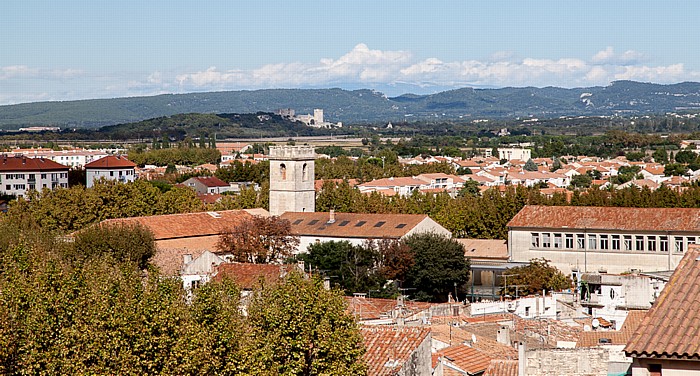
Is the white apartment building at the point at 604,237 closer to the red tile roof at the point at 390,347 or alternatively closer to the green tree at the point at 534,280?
the green tree at the point at 534,280

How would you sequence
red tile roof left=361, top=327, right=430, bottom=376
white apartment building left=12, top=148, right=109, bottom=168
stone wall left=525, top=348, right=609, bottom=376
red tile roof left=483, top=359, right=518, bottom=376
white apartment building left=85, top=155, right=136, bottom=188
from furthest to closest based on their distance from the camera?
white apartment building left=12, top=148, right=109, bottom=168
white apartment building left=85, top=155, right=136, bottom=188
red tile roof left=483, top=359, right=518, bottom=376
stone wall left=525, top=348, right=609, bottom=376
red tile roof left=361, top=327, right=430, bottom=376

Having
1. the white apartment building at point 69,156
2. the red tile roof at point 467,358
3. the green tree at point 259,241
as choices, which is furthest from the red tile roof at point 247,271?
the white apartment building at point 69,156

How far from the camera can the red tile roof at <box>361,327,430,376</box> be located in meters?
22.4

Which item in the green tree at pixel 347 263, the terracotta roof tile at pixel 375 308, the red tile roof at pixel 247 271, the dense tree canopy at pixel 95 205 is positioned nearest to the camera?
the terracotta roof tile at pixel 375 308

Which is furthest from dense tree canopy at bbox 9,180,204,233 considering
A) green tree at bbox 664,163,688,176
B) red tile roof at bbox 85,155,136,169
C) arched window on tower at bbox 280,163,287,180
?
green tree at bbox 664,163,688,176

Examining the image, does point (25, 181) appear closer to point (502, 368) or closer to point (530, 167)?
point (530, 167)

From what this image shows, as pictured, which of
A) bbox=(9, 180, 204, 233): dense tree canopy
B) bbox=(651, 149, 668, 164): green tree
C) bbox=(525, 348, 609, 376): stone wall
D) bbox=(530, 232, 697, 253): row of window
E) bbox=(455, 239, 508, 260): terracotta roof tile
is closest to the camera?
bbox=(525, 348, 609, 376): stone wall

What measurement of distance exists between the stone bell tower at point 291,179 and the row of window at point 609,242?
16.7 meters

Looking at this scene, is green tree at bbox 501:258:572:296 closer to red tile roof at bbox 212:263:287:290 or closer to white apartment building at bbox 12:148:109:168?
red tile roof at bbox 212:263:287:290

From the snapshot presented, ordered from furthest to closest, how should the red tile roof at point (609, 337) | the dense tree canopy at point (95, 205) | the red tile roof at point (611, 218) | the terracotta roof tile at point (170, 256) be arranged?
the dense tree canopy at point (95, 205) < the red tile roof at point (611, 218) < the terracotta roof tile at point (170, 256) < the red tile roof at point (609, 337)

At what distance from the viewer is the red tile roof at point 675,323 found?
1096 cm

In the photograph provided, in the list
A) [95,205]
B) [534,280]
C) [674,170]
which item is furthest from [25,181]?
[534,280]

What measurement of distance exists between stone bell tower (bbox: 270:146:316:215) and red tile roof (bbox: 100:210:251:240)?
14.4ft

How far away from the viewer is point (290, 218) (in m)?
69.8
